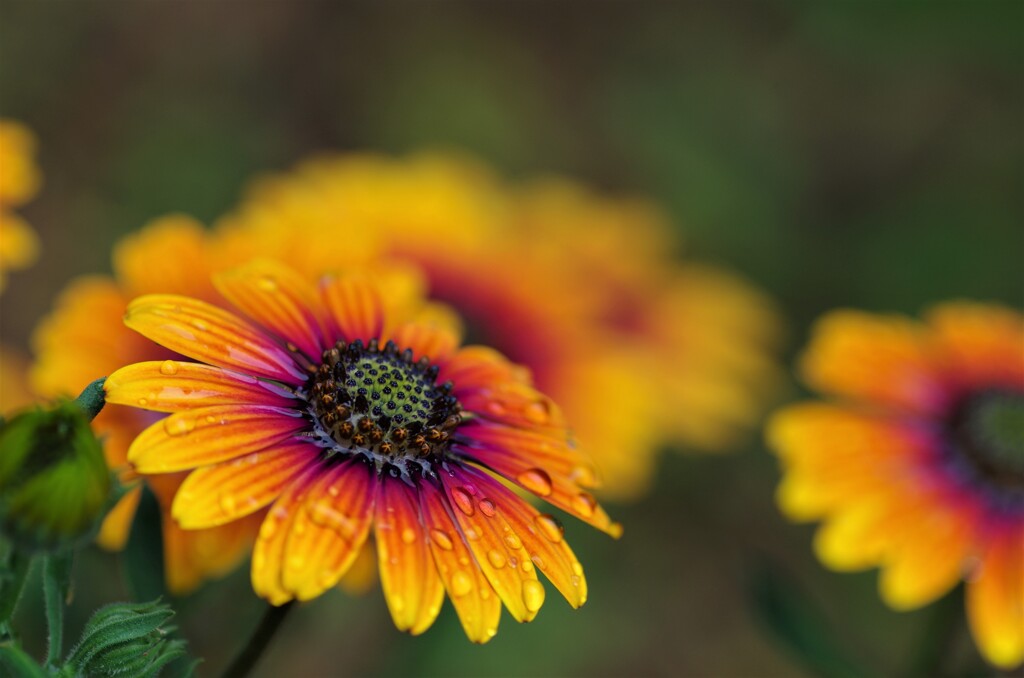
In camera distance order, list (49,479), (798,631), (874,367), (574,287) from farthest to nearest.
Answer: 1. (574,287)
2. (874,367)
3. (798,631)
4. (49,479)

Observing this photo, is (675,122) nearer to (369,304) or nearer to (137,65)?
(137,65)

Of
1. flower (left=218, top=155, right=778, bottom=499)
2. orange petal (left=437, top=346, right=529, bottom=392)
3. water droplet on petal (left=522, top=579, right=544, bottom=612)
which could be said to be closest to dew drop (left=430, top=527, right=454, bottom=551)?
water droplet on petal (left=522, top=579, right=544, bottom=612)

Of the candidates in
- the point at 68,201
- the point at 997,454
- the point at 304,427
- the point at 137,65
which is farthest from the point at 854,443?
the point at 137,65

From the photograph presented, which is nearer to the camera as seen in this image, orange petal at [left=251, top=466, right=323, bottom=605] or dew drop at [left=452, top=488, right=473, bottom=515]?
orange petal at [left=251, top=466, right=323, bottom=605]

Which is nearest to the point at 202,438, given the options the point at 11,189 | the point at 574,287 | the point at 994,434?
the point at 11,189

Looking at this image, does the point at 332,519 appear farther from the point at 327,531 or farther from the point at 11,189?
the point at 11,189

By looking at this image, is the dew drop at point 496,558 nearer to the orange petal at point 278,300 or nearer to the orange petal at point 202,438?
the orange petal at point 202,438

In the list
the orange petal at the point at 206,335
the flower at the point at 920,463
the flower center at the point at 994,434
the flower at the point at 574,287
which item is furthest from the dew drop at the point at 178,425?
the flower center at the point at 994,434

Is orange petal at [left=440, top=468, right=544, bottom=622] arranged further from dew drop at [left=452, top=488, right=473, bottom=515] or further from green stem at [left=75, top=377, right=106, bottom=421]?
green stem at [left=75, top=377, right=106, bottom=421]
